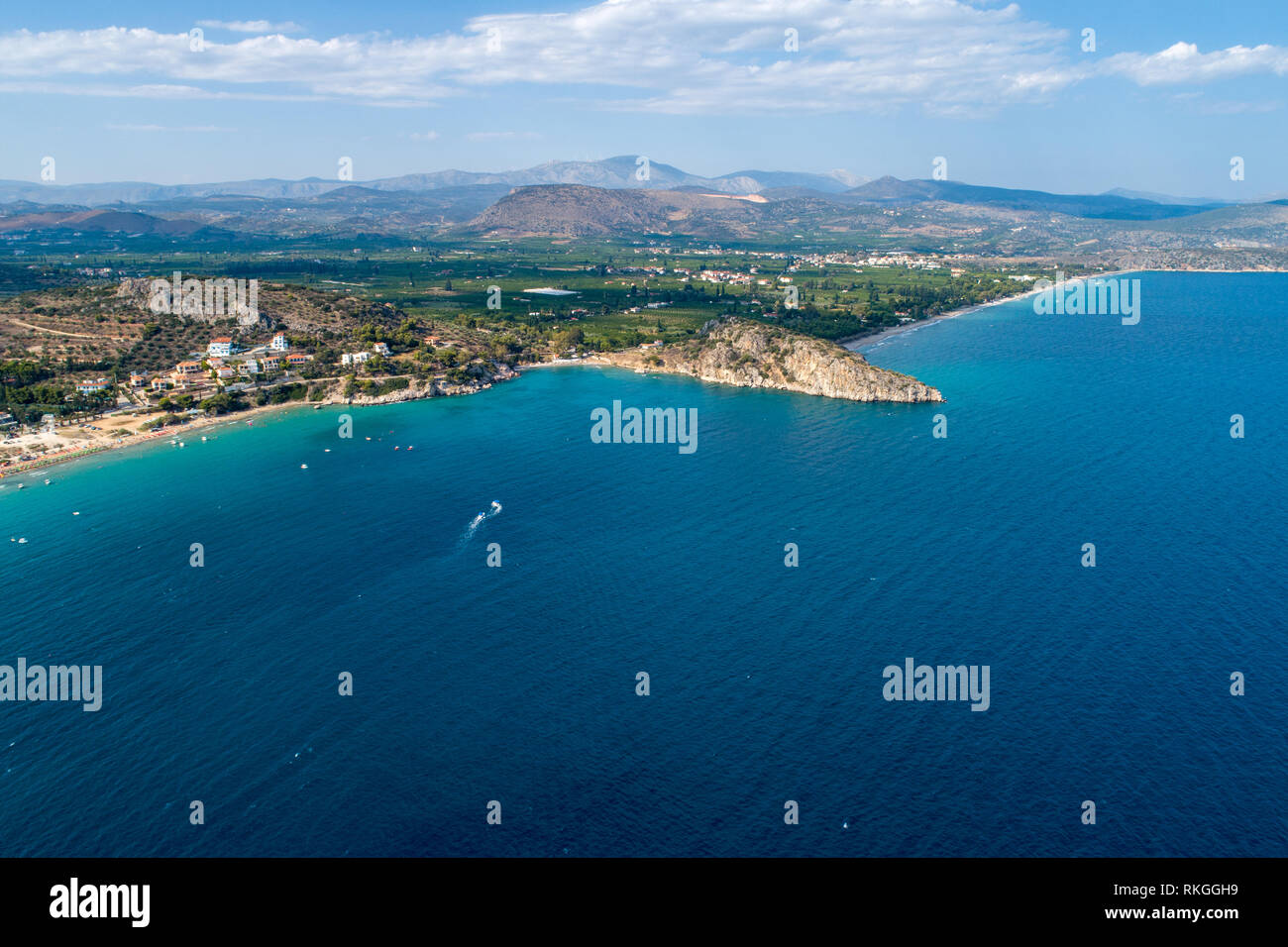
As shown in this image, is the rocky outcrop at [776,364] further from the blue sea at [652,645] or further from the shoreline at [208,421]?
the blue sea at [652,645]

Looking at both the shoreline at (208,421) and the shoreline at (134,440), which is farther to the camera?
the shoreline at (208,421)

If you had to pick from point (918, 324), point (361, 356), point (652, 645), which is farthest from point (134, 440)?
point (918, 324)

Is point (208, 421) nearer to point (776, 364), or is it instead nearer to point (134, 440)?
point (134, 440)

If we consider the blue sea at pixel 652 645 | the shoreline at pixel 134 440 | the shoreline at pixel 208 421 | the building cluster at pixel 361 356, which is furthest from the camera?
the building cluster at pixel 361 356

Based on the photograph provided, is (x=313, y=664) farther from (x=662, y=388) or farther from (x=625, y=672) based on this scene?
(x=662, y=388)

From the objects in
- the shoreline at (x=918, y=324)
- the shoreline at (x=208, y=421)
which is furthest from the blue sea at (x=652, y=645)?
the shoreline at (x=918, y=324)
